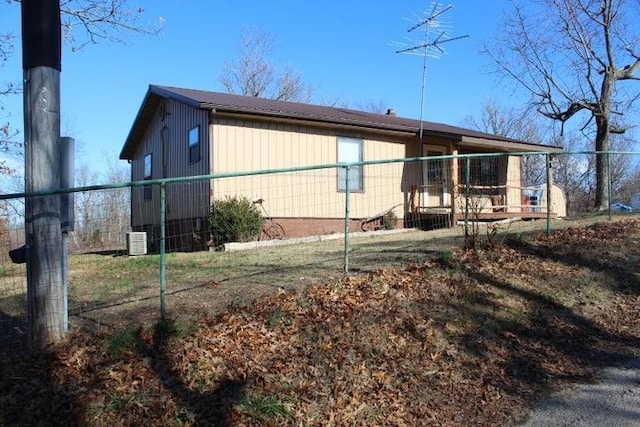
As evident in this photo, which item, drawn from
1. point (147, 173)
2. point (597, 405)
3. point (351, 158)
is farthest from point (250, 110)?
point (597, 405)

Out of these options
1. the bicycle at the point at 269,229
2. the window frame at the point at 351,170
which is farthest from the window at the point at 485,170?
the bicycle at the point at 269,229

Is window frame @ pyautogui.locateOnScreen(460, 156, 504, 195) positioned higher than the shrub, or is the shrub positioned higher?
window frame @ pyautogui.locateOnScreen(460, 156, 504, 195)

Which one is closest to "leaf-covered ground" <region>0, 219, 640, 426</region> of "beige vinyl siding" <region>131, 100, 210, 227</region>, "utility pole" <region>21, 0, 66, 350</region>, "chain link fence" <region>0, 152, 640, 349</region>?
"utility pole" <region>21, 0, 66, 350</region>

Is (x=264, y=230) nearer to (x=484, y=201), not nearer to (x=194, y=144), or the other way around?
(x=194, y=144)

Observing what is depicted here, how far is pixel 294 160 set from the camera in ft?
50.1

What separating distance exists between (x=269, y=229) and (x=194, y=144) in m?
3.17

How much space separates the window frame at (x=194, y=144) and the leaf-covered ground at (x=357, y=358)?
915 cm

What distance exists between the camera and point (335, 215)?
15.9m

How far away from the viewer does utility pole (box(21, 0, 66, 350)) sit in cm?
489

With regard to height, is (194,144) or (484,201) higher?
(194,144)

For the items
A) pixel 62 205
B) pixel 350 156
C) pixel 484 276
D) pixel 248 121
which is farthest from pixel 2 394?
pixel 350 156

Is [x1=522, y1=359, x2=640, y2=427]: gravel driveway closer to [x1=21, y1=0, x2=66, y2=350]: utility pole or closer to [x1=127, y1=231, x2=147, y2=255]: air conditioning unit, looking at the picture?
[x1=21, y1=0, x2=66, y2=350]: utility pole

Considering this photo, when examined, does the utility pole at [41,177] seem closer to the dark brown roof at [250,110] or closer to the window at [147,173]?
the dark brown roof at [250,110]

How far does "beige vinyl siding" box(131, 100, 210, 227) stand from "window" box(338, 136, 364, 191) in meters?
3.90
